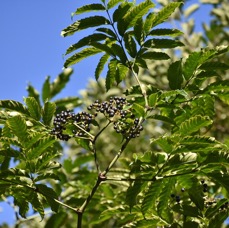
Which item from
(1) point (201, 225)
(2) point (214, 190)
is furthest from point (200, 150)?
(2) point (214, 190)

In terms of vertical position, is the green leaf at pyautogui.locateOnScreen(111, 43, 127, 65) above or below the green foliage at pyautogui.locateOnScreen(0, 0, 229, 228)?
above

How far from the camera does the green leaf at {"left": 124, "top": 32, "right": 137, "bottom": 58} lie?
300 cm

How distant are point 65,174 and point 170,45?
2.19m

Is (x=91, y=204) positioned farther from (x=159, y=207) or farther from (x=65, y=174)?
(x=159, y=207)

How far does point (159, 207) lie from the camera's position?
2.59 m

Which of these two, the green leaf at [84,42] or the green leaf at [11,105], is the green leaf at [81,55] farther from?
the green leaf at [11,105]

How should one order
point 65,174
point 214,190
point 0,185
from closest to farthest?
point 0,185 → point 214,190 → point 65,174

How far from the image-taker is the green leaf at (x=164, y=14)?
→ 2.90 m

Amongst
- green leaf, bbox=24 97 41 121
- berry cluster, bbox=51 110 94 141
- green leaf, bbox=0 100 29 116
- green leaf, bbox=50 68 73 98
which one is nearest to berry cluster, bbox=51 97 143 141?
berry cluster, bbox=51 110 94 141

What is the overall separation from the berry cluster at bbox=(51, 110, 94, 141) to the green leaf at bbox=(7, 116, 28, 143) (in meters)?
0.24

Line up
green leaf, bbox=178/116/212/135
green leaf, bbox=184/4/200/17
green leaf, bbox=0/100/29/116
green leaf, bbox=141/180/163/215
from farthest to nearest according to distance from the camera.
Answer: green leaf, bbox=184/4/200/17
green leaf, bbox=0/100/29/116
green leaf, bbox=141/180/163/215
green leaf, bbox=178/116/212/135

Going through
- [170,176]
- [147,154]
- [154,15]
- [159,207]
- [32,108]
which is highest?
[154,15]

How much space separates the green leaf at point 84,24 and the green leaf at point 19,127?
0.70 metres

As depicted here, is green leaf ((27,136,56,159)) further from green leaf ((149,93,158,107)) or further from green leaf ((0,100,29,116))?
green leaf ((149,93,158,107))
